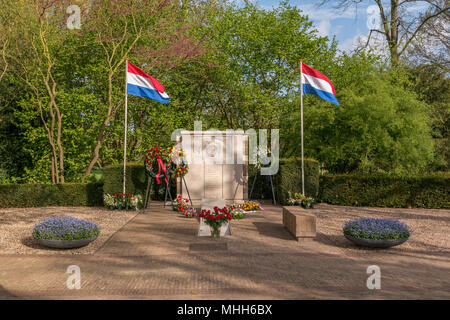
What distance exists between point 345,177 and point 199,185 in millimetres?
5686

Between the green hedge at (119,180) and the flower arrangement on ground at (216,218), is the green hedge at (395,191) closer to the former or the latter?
the flower arrangement on ground at (216,218)

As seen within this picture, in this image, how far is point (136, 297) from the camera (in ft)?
16.7

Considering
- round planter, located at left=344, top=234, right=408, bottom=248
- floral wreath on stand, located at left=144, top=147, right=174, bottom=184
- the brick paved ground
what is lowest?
the brick paved ground

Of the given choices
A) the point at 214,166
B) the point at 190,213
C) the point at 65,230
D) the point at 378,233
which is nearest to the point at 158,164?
the point at 190,213

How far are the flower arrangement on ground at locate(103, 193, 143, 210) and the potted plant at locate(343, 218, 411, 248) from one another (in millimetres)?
7807

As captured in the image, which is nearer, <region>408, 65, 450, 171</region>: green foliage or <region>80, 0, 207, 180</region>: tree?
<region>80, 0, 207, 180</region>: tree

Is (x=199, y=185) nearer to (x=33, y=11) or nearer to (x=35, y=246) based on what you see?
(x=35, y=246)

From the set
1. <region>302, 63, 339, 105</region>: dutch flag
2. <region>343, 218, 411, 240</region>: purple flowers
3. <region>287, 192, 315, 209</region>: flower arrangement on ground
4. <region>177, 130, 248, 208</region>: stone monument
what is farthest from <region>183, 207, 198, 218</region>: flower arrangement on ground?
<region>302, 63, 339, 105</region>: dutch flag

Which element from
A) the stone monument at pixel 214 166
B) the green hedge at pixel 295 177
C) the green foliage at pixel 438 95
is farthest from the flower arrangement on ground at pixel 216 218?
the green foliage at pixel 438 95

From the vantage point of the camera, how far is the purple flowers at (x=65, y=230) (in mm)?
7707

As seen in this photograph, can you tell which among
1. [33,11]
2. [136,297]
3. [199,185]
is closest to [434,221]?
[199,185]

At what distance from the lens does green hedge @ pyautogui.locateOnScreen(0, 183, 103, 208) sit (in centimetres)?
1413

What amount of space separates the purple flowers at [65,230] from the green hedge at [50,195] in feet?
21.6

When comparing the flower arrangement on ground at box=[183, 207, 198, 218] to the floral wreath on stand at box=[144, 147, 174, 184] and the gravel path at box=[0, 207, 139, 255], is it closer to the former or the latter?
the floral wreath on stand at box=[144, 147, 174, 184]
